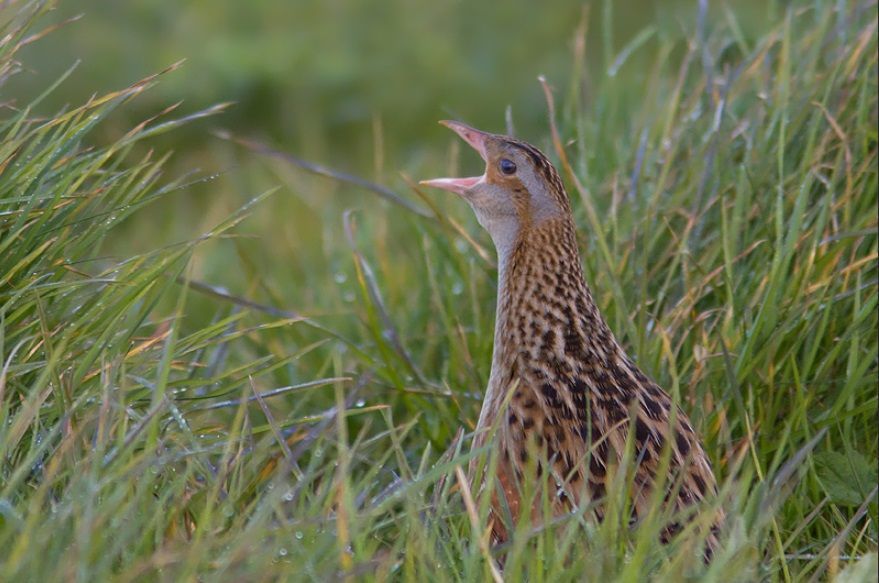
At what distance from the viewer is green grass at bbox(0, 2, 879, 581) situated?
2549mm

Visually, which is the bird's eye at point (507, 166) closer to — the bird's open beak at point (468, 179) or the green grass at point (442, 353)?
the bird's open beak at point (468, 179)

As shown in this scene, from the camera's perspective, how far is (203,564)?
7.95 ft

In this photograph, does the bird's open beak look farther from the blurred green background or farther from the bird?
the blurred green background

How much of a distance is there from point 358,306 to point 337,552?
101 inches

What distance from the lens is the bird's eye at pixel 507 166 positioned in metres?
3.68

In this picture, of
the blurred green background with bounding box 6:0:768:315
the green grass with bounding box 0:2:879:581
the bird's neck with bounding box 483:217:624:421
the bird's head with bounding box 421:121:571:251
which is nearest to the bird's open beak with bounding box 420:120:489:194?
the bird's head with bounding box 421:121:571:251

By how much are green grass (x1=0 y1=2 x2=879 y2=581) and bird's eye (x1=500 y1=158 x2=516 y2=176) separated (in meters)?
0.30

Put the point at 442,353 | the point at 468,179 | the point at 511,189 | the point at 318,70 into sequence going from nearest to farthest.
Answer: the point at 511,189
the point at 468,179
the point at 442,353
the point at 318,70

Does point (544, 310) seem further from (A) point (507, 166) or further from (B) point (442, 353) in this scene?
(B) point (442, 353)

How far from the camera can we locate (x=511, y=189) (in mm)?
3658

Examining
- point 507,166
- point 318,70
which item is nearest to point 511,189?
point 507,166

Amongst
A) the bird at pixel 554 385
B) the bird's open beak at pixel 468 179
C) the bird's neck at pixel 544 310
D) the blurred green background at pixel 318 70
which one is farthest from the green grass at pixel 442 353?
the blurred green background at pixel 318 70

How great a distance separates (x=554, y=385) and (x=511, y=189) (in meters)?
0.60

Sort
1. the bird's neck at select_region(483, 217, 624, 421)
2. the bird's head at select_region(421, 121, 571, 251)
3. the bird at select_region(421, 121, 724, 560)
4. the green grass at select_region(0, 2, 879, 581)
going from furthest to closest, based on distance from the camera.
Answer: the bird's head at select_region(421, 121, 571, 251)
the bird's neck at select_region(483, 217, 624, 421)
the bird at select_region(421, 121, 724, 560)
the green grass at select_region(0, 2, 879, 581)
